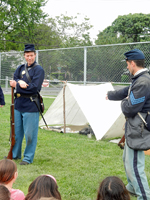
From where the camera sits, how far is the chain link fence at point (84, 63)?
10.2 meters

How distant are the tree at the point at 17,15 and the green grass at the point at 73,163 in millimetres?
20104

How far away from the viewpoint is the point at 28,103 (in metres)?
4.72

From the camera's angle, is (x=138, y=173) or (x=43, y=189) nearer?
(x=43, y=189)

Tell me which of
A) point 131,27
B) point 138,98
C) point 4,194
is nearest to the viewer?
point 4,194

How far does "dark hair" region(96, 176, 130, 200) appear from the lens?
6.49ft

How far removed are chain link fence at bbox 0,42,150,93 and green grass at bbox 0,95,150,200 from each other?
305 cm

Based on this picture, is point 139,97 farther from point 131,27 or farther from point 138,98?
point 131,27

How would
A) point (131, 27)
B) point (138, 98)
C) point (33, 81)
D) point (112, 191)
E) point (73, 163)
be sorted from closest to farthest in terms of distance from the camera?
point (112, 191), point (138, 98), point (33, 81), point (73, 163), point (131, 27)

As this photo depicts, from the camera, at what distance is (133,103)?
3057mm

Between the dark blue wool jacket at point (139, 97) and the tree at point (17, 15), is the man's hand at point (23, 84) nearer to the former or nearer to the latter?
the dark blue wool jacket at point (139, 97)

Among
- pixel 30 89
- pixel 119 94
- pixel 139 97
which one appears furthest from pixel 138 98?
pixel 30 89

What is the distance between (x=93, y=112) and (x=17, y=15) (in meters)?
21.3

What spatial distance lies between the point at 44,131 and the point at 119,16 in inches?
1344

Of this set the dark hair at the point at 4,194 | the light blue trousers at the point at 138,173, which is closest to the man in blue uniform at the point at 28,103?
the light blue trousers at the point at 138,173
